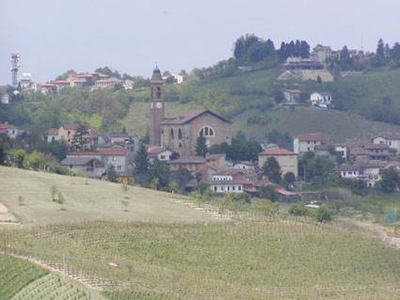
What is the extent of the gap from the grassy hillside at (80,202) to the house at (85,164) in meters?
12.2

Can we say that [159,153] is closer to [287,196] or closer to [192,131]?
[192,131]

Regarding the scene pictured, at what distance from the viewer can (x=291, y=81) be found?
261ft

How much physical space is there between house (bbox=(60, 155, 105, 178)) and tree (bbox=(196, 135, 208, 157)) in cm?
508

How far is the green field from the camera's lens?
91.6 feet

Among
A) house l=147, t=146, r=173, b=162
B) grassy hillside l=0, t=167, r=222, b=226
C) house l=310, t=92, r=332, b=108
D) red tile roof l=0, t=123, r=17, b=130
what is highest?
house l=310, t=92, r=332, b=108

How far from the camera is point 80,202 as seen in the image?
38094mm

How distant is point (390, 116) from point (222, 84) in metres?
9.53

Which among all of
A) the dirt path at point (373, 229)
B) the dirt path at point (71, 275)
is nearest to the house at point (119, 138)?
the dirt path at point (373, 229)

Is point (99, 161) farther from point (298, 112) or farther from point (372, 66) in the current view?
point (372, 66)

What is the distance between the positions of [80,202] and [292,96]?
3818 cm

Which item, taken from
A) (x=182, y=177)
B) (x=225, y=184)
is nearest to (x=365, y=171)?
(x=225, y=184)

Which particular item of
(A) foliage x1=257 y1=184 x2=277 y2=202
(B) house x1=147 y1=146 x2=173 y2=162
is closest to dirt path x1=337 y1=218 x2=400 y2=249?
(A) foliage x1=257 y1=184 x2=277 y2=202

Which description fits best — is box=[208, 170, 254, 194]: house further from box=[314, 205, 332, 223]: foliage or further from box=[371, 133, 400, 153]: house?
box=[371, 133, 400, 153]: house

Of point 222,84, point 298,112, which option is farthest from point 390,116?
point 222,84
